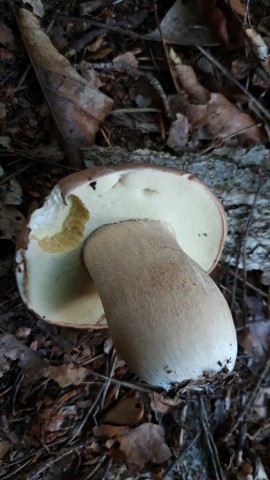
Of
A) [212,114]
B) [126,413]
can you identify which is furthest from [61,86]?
[126,413]

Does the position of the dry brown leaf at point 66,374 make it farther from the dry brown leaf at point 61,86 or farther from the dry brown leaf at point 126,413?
the dry brown leaf at point 61,86

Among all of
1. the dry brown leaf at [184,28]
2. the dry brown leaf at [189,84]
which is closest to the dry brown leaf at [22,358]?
the dry brown leaf at [189,84]

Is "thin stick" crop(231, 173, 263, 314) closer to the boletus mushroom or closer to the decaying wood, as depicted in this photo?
the decaying wood

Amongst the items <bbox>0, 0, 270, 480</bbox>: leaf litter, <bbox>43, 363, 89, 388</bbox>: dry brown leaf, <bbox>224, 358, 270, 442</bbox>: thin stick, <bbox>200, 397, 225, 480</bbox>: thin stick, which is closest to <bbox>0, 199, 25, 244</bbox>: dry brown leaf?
<bbox>0, 0, 270, 480</bbox>: leaf litter

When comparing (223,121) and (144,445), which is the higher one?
(223,121)

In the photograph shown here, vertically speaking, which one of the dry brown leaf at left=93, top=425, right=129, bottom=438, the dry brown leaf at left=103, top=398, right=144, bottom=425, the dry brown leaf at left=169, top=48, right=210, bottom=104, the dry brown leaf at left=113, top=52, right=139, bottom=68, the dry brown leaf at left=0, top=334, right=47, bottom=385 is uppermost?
the dry brown leaf at left=113, top=52, right=139, bottom=68

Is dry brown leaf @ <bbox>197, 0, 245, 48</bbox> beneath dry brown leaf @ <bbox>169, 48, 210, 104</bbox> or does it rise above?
above

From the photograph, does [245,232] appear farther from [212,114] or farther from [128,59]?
[128,59]
